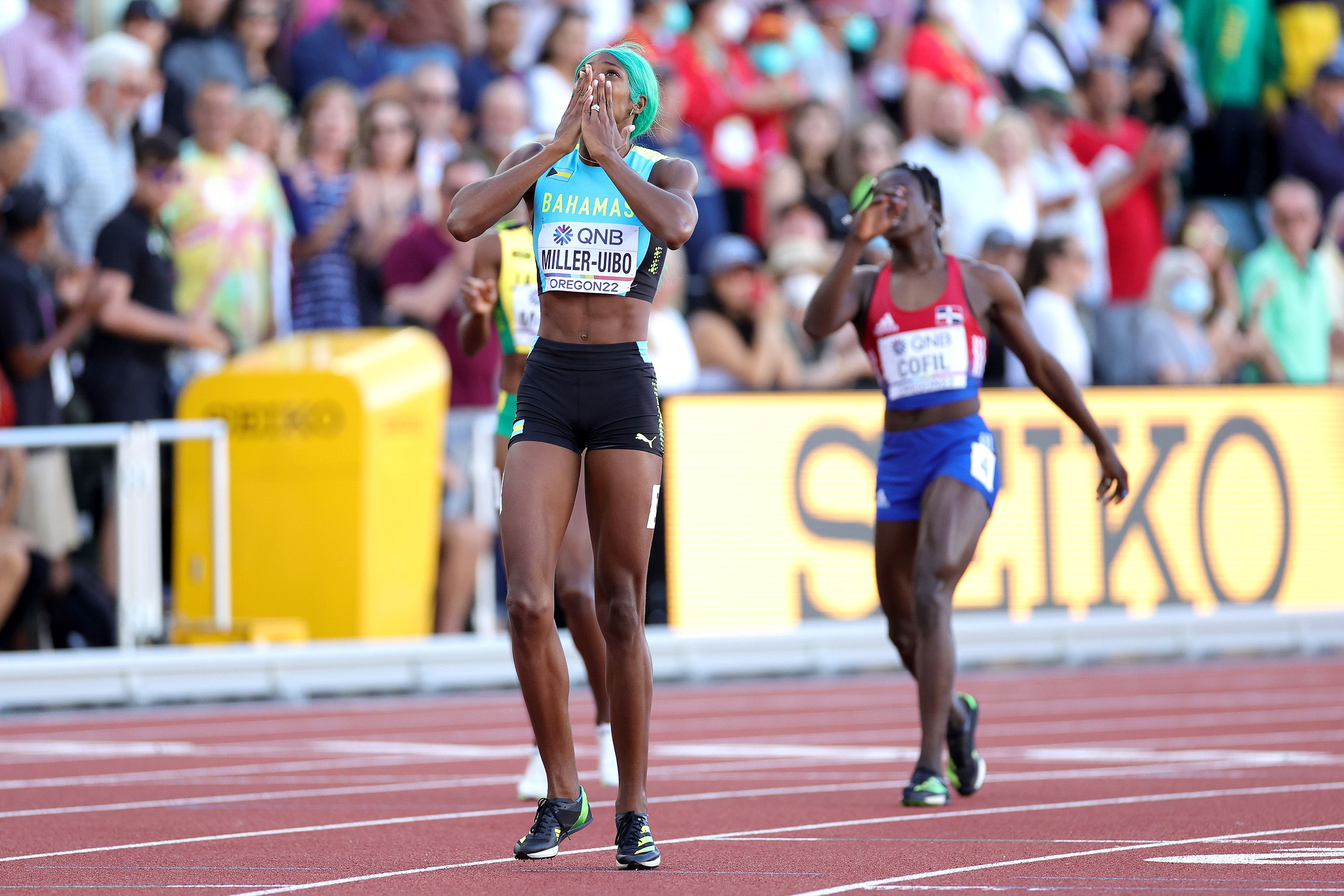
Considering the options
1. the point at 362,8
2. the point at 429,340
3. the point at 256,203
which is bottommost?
the point at 429,340

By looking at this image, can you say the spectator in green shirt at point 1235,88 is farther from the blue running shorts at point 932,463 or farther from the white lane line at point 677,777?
the blue running shorts at point 932,463

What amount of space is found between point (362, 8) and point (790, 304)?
389 centimetres

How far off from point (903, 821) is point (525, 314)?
2.62 meters

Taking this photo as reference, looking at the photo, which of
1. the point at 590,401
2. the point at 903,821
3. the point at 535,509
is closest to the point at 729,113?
the point at 903,821

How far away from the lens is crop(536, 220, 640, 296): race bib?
6.44 metres

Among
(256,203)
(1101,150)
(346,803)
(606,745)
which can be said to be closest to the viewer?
(346,803)

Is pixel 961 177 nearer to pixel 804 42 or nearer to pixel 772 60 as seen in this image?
pixel 772 60

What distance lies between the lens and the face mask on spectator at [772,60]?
1784 centimetres

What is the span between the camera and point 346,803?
26.3ft

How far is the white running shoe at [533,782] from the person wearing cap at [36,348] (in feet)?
16.9

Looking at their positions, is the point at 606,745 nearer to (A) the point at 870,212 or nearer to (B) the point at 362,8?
(A) the point at 870,212

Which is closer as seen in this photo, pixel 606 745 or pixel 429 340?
pixel 606 745

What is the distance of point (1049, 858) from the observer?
6.27 metres

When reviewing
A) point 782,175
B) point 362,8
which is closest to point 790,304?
point 782,175
